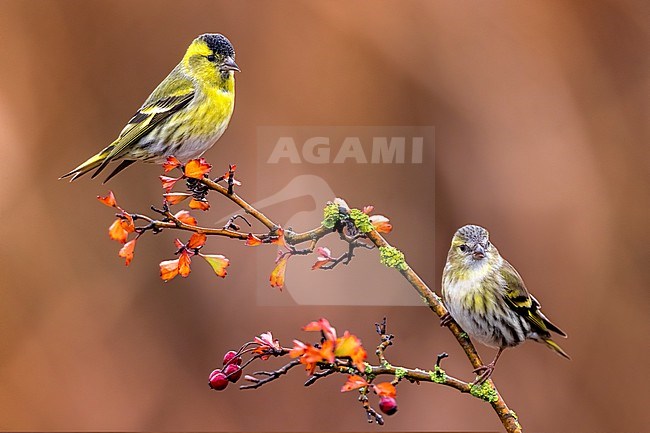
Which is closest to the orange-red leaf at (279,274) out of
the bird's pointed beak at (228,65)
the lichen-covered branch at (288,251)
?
the lichen-covered branch at (288,251)

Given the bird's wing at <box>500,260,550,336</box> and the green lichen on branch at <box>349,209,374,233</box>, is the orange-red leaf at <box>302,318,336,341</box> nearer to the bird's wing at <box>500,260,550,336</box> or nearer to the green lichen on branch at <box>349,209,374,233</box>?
the green lichen on branch at <box>349,209,374,233</box>

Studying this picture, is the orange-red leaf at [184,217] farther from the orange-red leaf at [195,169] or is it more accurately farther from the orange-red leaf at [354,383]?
the orange-red leaf at [354,383]

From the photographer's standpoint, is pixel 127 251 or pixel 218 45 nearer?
pixel 127 251

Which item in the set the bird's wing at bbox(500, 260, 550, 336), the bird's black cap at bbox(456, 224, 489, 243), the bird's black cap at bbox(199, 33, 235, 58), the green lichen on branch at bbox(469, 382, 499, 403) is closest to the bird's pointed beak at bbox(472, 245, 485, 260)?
the bird's black cap at bbox(456, 224, 489, 243)

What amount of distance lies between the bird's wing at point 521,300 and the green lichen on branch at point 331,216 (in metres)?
0.36

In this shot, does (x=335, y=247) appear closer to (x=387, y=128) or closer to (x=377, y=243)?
(x=387, y=128)

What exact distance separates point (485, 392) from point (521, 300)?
0.35 m

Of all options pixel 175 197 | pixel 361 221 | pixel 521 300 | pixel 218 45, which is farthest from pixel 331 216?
pixel 521 300

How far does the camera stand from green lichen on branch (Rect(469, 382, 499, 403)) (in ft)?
2.01

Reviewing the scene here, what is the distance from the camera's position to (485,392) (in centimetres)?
62

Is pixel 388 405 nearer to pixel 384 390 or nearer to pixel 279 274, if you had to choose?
pixel 384 390

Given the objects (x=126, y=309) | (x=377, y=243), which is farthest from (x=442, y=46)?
(x=377, y=243)

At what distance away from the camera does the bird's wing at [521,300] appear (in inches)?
35.6

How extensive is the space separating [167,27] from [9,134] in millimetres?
459
